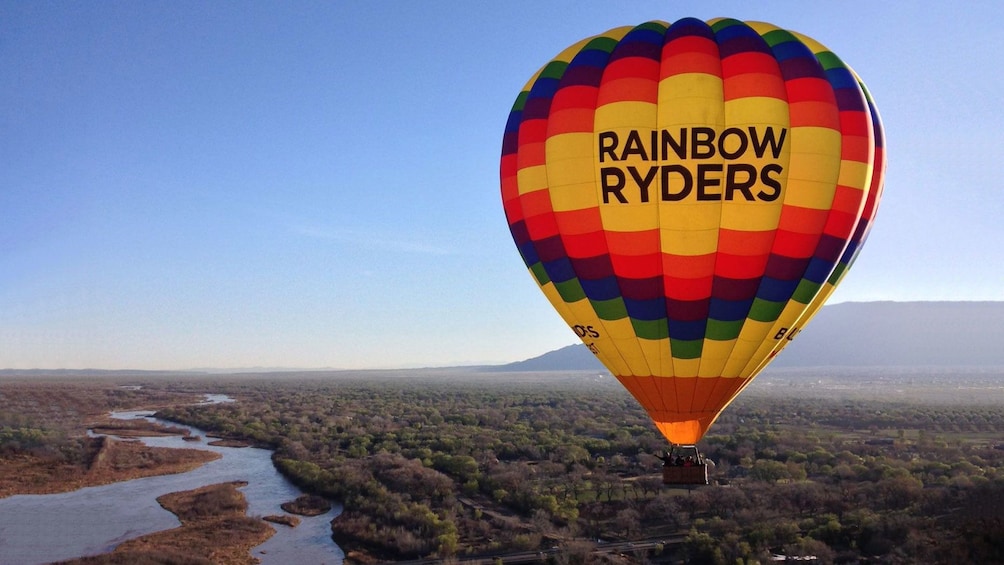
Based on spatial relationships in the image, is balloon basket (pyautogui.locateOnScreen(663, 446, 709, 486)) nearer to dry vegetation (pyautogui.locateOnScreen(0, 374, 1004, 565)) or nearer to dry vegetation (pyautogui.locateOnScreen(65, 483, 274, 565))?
dry vegetation (pyautogui.locateOnScreen(0, 374, 1004, 565))

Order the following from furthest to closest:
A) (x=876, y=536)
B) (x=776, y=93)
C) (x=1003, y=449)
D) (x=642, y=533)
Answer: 1. (x=1003, y=449)
2. (x=642, y=533)
3. (x=876, y=536)
4. (x=776, y=93)

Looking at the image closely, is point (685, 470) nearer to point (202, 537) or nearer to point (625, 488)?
point (625, 488)

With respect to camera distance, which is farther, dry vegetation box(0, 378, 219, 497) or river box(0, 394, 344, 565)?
dry vegetation box(0, 378, 219, 497)

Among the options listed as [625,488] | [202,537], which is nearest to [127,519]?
[202,537]

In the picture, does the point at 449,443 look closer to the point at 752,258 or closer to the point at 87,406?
the point at 752,258

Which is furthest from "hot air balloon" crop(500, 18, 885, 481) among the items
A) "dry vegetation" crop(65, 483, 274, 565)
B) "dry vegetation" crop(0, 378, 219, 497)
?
"dry vegetation" crop(0, 378, 219, 497)

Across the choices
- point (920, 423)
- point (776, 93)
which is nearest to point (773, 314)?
point (776, 93)

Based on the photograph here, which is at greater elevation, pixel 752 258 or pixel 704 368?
pixel 752 258
